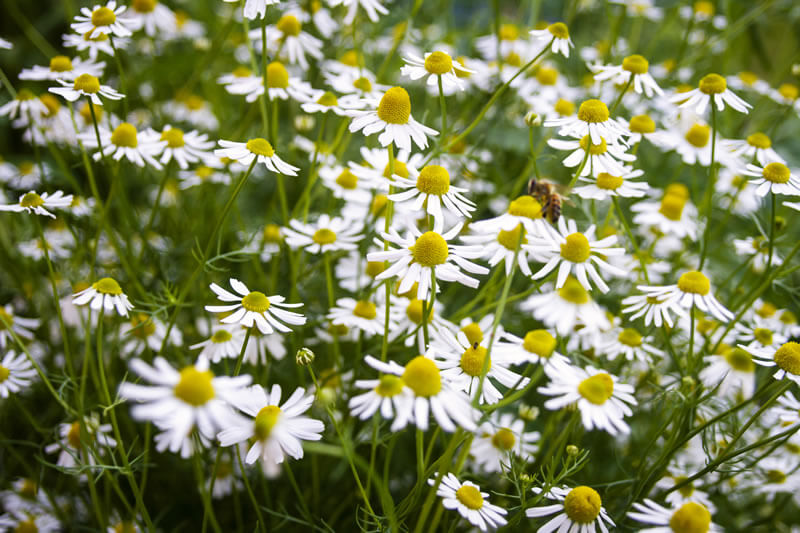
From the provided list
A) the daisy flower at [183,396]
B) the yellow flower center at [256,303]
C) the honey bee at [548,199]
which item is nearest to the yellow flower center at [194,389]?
the daisy flower at [183,396]

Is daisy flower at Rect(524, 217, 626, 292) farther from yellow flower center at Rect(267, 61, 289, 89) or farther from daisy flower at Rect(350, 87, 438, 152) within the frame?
yellow flower center at Rect(267, 61, 289, 89)

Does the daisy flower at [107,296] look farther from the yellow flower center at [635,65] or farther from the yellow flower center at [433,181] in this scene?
the yellow flower center at [635,65]

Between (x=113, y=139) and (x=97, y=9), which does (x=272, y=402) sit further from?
(x=97, y=9)

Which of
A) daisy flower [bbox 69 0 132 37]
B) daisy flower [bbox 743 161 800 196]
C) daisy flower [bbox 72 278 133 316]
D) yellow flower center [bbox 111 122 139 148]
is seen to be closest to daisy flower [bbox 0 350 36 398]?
daisy flower [bbox 72 278 133 316]

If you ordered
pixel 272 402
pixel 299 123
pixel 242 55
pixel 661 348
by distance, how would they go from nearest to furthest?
pixel 272 402 → pixel 661 348 → pixel 299 123 → pixel 242 55

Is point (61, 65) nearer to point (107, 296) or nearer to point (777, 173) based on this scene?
point (107, 296)

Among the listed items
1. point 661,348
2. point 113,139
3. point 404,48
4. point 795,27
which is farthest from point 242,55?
point 795,27
